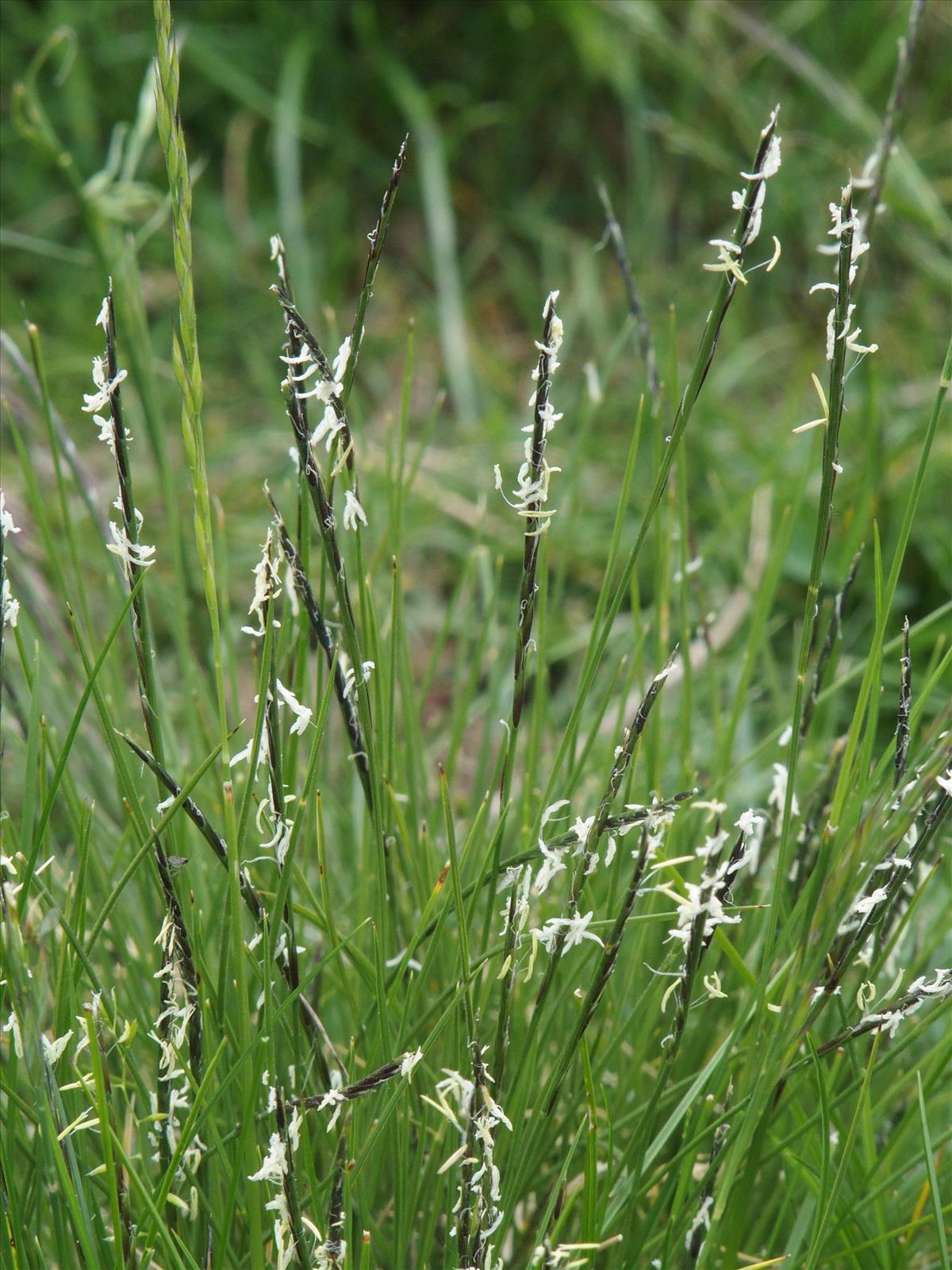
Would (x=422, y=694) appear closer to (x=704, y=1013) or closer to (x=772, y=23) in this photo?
(x=704, y=1013)

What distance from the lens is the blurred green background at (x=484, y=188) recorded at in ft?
5.72

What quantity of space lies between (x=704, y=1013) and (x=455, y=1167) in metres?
0.17

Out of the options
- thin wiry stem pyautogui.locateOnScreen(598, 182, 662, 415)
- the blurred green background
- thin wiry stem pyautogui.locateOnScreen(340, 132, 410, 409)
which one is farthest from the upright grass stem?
the blurred green background

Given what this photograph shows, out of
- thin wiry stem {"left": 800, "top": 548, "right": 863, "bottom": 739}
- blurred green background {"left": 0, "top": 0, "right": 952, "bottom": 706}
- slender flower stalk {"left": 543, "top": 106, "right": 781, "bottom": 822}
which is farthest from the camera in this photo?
blurred green background {"left": 0, "top": 0, "right": 952, "bottom": 706}

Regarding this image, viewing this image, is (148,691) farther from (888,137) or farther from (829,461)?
(888,137)

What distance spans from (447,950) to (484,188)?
5.38 ft

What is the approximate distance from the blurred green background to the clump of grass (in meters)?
1.03

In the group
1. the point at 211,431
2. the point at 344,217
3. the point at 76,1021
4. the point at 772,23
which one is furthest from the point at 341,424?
the point at 772,23

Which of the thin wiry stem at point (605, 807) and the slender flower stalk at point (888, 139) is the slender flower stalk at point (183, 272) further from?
the slender flower stalk at point (888, 139)

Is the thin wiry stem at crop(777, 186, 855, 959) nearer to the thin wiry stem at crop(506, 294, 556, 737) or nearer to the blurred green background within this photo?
the thin wiry stem at crop(506, 294, 556, 737)

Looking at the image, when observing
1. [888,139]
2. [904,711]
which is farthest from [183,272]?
[888,139]

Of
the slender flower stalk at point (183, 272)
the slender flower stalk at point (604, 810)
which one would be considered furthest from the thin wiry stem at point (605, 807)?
the slender flower stalk at point (183, 272)

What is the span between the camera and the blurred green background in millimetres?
1744

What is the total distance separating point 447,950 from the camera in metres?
0.61
